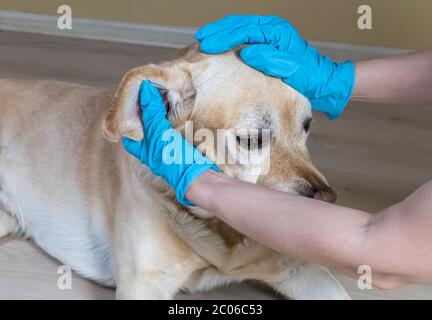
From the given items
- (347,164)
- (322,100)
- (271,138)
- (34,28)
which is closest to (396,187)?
(347,164)

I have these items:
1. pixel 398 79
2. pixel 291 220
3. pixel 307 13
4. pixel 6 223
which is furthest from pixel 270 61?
pixel 307 13

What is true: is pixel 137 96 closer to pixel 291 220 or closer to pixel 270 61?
pixel 270 61

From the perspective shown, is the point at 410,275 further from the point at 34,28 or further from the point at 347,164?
the point at 34,28

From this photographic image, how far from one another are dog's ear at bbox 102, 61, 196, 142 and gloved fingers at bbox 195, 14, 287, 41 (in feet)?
0.29

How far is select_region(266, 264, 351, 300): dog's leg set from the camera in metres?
1.71

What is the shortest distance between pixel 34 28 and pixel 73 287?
9.04 ft

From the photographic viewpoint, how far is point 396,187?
2.38m

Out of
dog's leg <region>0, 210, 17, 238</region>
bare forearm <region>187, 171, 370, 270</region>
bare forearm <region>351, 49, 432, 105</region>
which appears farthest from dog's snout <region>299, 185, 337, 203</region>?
dog's leg <region>0, 210, 17, 238</region>

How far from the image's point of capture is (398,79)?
1884 mm

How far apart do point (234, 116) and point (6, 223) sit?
35.9 inches

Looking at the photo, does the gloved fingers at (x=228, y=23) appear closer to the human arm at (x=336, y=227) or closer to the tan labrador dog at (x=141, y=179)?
the tan labrador dog at (x=141, y=179)

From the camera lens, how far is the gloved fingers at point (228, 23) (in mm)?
1555

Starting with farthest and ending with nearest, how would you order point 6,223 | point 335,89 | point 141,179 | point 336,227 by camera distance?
1. point 6,223
2. point 335,89
3. point 141,179
4. point 336,227
